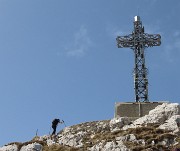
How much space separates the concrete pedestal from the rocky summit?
2.63m

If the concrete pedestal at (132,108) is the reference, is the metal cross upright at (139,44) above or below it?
above

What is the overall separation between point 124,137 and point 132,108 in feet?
28.4

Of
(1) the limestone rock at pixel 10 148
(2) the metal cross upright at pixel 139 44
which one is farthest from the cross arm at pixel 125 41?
(1) the limestone rock at pixel 10 148

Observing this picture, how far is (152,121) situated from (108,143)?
5842 mm

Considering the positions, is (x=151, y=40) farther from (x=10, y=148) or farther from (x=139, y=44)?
(x=10, y=148)

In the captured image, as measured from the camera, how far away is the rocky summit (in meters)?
30.4

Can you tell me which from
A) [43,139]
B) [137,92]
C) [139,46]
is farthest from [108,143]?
[139,46]

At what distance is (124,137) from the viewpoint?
3161cm

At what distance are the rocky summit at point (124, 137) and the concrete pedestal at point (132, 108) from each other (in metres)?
2.63

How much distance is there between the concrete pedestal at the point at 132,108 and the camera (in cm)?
3978

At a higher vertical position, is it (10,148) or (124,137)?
(124,137)

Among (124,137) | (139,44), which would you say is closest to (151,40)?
(139,44)

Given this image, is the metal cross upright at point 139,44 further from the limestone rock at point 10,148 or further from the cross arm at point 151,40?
the limestone rock at point 10,148

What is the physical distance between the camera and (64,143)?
33469mm
